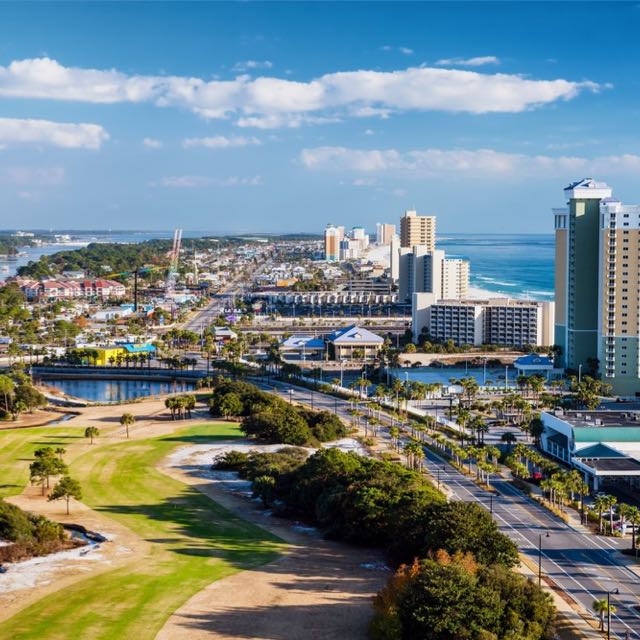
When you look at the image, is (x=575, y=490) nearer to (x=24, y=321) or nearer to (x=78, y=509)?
(x=78, y=509)

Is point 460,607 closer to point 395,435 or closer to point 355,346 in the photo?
point 395,435

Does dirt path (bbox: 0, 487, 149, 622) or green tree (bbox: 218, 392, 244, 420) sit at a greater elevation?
green tree (bbox: 218, 392, 244, 420)

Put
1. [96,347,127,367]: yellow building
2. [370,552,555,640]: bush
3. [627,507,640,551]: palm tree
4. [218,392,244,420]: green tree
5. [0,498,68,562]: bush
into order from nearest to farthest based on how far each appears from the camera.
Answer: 1. [370,552,555,640]: bush
2. [0,498,68,562]: bush
3. [627,507,640,551]: palm tree
4. [218,392,244,420]: green tree
5. [96,347,127,367]: yellow building

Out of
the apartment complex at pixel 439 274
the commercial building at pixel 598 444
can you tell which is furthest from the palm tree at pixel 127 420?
the apartment complex at pixel 439 274

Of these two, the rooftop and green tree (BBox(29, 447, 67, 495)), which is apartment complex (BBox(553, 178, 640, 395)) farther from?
green tree (BBox(29, 447, 67, 495))

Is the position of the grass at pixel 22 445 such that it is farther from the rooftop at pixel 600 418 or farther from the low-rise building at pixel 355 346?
the low-rise building at pixel 355 346

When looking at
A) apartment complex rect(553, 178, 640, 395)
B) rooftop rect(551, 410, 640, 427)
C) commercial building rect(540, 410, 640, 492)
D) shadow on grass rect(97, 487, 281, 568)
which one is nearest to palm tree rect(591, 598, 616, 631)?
shadow on grass rect(97, 487, 281, 568)

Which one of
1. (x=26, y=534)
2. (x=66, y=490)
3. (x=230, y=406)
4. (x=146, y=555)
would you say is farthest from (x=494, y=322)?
(x=26, y=534)
